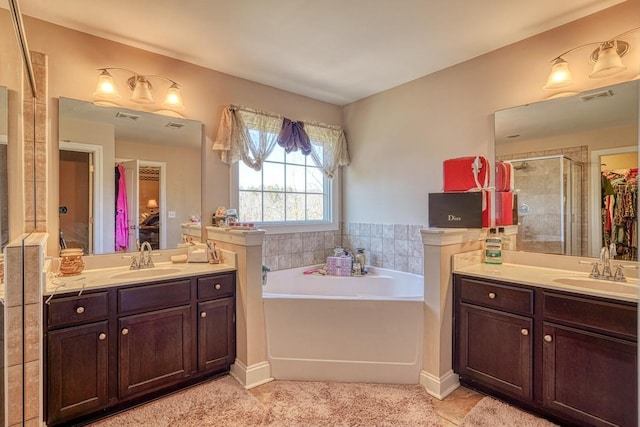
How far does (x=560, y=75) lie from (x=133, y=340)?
10.6 feet

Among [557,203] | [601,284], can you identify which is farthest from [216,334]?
[557,203]

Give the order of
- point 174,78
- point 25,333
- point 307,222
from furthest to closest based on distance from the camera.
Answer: point 307,222 → point 174,78 → point 25,333

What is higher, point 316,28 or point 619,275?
point 316,28

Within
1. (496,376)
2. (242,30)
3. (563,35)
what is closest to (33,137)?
(242,30)

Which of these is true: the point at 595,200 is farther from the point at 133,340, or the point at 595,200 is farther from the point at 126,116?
the point at 126,116

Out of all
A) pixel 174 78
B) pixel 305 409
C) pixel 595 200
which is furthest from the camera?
pixel 174 78

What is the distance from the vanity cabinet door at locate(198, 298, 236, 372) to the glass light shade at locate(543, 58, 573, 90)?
8.86 ft

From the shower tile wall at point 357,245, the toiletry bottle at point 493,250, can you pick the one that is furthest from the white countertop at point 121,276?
the toiletry bottle at point 493,250

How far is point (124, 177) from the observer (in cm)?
250

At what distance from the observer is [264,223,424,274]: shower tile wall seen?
10.7ft

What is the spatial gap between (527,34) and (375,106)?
58.3 inches

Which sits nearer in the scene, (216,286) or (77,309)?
(77,309)

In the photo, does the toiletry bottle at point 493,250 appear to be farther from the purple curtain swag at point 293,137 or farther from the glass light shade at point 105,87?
the glass light shade at point 105,87

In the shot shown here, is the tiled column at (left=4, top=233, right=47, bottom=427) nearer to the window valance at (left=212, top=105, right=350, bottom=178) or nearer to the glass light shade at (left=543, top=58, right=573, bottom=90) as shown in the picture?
the window valance at (left=212, top=105, right=350, bottom=178)
